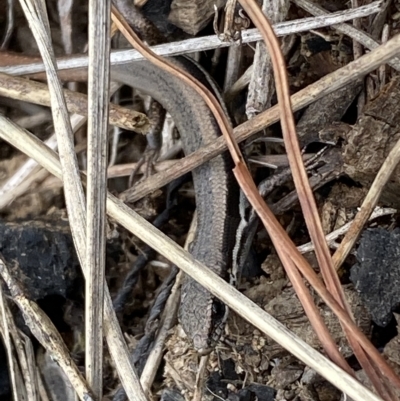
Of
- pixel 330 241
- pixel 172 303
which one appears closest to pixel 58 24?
pixel 172 303

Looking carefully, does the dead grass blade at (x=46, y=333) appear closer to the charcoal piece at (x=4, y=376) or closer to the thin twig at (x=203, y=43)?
the charcoal piece at (x=4, y=376)

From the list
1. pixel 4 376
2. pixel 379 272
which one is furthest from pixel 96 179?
pixel 4 376

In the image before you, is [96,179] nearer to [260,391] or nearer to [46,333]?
[46,333]

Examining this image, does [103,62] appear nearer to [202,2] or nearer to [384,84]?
[202,2]

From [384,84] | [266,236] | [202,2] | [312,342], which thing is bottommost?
[312,342]

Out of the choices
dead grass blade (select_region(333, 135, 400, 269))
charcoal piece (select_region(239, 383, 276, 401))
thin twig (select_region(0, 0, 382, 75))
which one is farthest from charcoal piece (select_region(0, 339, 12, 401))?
dead grass blade (select_region(333, 135, 400, 269))

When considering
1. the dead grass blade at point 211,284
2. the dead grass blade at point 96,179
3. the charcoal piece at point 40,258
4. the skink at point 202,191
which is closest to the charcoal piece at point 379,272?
the dead grass blade at point 211,284
